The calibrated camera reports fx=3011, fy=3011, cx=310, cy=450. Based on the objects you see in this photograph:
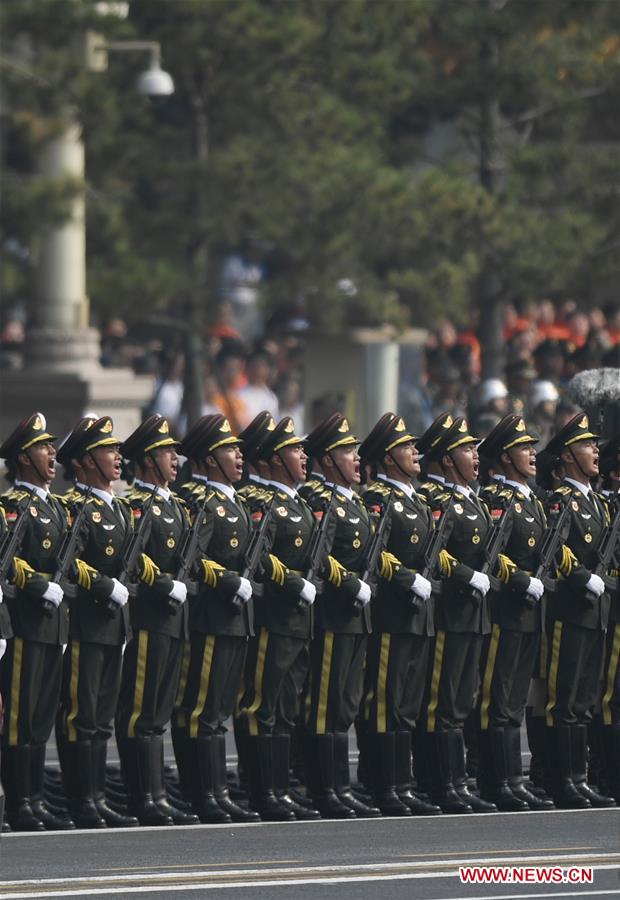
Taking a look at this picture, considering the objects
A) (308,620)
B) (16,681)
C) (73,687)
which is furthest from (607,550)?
(16,681)

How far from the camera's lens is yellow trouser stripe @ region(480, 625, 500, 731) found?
14164 millimetres

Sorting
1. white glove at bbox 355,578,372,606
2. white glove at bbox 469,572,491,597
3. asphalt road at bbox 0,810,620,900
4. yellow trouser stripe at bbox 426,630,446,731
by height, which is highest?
white glove at bbox 469,572,491,597

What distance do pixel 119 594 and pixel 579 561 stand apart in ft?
7.64

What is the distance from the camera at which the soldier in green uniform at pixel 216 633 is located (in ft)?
44.4

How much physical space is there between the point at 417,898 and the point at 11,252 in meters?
14.6

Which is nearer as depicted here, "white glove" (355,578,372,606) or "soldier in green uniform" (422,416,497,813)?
"white glove" (355,578,372,606)

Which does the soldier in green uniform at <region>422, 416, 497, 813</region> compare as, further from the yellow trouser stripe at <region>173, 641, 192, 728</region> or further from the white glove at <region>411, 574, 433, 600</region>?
the yellow trouser stripe at <region>173, 641, 192, 728</region>

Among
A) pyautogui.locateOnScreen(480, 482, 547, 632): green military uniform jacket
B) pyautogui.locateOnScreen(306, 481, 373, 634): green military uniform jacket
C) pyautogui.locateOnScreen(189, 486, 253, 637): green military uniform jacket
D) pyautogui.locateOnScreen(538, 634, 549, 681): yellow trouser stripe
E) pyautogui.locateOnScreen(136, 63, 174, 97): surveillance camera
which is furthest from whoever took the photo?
pyautogui.locateOnScreen(136, 63, 174, 97): surveillance camera

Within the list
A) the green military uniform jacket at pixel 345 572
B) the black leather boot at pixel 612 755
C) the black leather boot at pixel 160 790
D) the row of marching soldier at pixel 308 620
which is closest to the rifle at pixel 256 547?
the row of marching soldier at pixel 308 620

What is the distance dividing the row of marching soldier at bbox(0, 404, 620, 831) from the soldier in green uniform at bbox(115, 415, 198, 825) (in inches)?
0.4

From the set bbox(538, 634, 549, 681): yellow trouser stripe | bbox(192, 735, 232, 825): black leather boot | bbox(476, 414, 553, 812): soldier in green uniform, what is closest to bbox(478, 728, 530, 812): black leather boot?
bbox(476, 414, 553, 812): soldier in green uniform

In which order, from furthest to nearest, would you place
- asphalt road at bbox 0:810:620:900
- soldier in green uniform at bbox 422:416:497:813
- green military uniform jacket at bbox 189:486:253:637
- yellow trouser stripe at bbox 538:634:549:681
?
yellow trouser stripe at bbox 538:634:549:681 → soldier in green uniform at bbox 422:416:497:813 → green military uniform jacket at bbox 189:486:253:637 → asphalt road at bbox 0:810:620:900

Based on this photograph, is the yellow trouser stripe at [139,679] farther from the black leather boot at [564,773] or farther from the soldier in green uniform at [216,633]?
the black leather boot at [564,773]

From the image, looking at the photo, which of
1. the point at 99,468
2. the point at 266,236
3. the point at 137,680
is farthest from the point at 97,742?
the point at 266,236
